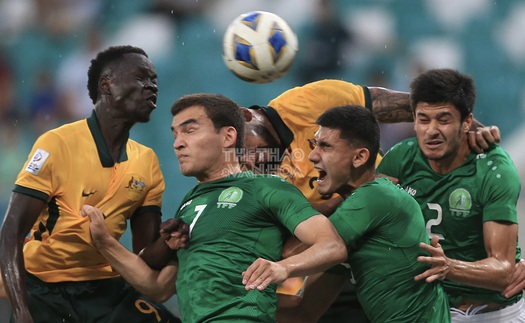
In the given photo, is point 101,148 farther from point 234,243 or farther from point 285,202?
point 285,202

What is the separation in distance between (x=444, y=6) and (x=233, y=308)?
5557 mm

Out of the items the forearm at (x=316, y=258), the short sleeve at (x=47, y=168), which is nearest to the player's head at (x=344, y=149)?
the forearm at (x=316, y=258)

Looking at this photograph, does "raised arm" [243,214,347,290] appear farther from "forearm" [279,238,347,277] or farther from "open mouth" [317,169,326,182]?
"open mouth" [317,169,326,182]

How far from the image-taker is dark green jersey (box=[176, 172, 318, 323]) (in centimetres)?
362

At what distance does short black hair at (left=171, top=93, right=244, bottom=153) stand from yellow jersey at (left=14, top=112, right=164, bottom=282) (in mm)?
674

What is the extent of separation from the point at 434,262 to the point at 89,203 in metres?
1.89

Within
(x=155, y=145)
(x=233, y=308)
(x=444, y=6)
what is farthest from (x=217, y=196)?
(x=444, y=6)

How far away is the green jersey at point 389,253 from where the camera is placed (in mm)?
3643

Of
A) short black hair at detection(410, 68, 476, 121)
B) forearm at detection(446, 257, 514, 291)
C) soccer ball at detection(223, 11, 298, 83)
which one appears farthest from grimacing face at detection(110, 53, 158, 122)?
forearm at detection(446, 257, 514, 291)

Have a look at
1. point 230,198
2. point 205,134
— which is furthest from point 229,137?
point 230,198

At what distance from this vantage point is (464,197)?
4.40 m

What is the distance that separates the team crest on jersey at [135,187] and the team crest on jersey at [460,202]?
1658 mm

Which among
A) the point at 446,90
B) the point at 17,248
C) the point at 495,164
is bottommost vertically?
the point at 17,248

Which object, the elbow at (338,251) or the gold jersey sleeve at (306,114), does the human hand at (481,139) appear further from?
the elbow at (338,251)
